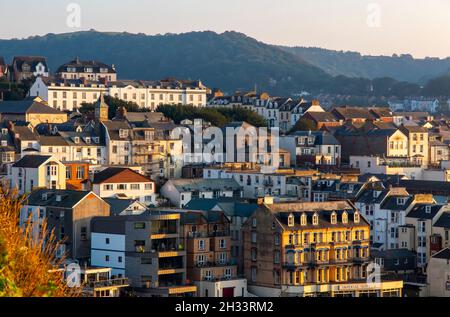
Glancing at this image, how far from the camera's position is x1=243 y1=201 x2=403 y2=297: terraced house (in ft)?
117

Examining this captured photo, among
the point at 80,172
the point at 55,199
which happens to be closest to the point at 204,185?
the point at 80,172

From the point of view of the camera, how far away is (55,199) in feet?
129

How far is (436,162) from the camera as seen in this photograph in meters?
63.4

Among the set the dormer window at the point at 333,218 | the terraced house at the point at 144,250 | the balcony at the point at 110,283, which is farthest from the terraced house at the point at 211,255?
the dormer window at the point at 333,218

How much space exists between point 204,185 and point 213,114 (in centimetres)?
1475

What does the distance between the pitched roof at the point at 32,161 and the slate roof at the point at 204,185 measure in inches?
207

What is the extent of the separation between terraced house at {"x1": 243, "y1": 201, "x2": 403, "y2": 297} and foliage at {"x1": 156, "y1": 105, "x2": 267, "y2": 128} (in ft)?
75.3

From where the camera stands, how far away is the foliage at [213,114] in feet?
203

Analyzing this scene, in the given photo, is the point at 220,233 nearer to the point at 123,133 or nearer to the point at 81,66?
the point at 123,133

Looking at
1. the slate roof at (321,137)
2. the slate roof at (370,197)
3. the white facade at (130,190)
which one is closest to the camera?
the slate roof at (370,197)

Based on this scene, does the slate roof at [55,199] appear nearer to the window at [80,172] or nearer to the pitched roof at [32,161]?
the pitched roof at [32,161]

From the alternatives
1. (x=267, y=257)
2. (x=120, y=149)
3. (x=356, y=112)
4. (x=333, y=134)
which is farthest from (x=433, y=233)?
(x=356, y=112)

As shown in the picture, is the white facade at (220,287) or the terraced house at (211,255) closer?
the white facade at (220,287)

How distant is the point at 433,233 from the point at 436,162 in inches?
955
